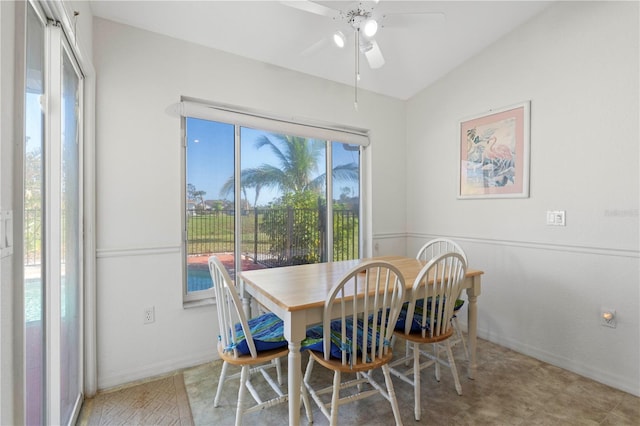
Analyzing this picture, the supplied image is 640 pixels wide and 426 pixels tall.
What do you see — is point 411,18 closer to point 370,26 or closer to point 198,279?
point 370,26

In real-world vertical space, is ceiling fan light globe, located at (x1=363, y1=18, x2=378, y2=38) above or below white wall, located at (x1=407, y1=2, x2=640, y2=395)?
above

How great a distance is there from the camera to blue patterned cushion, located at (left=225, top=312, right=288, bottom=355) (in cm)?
A: 156

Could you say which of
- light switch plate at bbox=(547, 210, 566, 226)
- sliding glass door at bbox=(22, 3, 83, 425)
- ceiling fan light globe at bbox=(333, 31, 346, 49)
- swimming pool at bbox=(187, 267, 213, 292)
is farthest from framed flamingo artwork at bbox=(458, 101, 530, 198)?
sliding glass door at bbox=(22, 3, 83, 425)

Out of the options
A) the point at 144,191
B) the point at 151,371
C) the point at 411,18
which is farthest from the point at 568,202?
the point at 151,371

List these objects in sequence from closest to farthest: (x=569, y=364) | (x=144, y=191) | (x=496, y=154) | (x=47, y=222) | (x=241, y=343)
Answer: (x=47, y=222) < (x=241, y=343) < (x=144, y=191) < (x=569, y=364) < (x=496, y=154)

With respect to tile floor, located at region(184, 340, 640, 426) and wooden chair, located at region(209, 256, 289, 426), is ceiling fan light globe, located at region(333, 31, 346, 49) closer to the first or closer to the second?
wooden chair, located at region(209, 256, 289, 426)

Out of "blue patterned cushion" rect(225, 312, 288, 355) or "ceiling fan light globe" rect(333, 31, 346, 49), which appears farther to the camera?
"ceiling fan light globe" rect(333, 31, 346, 49)

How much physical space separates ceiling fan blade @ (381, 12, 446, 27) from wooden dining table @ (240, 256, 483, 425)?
1492 mm

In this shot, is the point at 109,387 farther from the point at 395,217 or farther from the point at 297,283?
the point at 395,217

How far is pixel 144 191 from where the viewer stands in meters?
2.13

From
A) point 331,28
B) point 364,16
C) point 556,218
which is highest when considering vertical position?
point 331,28

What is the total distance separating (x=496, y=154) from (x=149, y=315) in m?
3.01

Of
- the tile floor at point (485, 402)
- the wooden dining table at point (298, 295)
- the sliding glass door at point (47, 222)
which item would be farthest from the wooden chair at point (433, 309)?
the sliding glass door at point (47, 222)

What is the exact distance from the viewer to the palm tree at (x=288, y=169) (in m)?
2.71
